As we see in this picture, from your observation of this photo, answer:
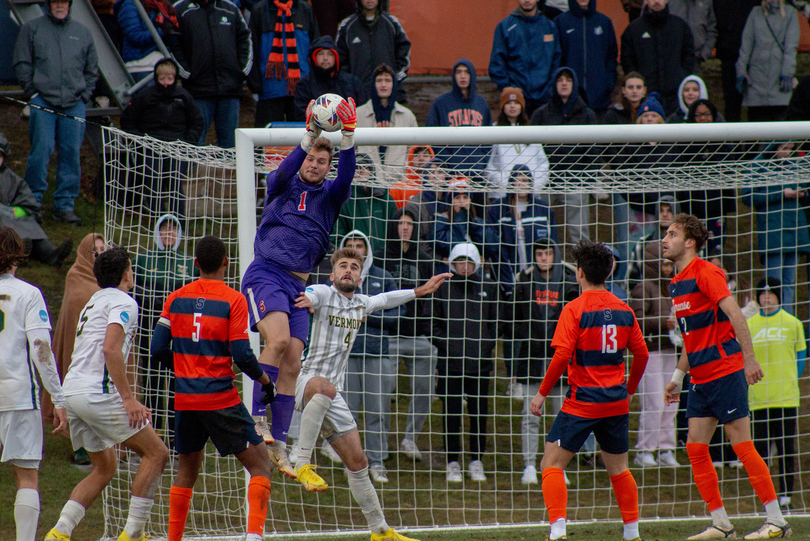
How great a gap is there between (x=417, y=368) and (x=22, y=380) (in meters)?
3.89

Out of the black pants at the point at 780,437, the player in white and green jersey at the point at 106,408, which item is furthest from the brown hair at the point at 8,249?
the black pants at the point at 780,437

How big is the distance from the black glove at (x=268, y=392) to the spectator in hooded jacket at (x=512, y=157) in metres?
3.16

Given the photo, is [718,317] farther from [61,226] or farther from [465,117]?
[61,226]

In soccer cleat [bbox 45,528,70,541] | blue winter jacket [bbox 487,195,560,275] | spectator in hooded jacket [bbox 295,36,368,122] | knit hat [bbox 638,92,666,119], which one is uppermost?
spectator in hooded jacket [bbox 295,36,368,122]

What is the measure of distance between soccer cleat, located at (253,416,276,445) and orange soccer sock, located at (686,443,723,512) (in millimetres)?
→ 3041

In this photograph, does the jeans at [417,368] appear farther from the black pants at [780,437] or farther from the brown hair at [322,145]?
the black pants at [780,437]

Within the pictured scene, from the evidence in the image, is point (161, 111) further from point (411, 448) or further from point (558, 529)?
point (558, 529)

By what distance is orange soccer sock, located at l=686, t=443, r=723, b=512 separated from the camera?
6.18 m

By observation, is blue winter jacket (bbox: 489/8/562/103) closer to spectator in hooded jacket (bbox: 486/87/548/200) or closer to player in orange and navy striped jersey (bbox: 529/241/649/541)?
spectator in hooded jacket (bbox: 486/87/548/200)

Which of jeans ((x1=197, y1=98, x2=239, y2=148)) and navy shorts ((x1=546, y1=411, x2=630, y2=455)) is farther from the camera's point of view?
jeans ((x1=197, y1=98, x2=239, y2=148))

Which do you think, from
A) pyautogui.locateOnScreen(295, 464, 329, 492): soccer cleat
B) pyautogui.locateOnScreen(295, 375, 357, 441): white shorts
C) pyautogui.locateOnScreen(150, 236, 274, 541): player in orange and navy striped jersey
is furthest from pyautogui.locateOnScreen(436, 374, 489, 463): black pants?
pyautogui.locateOnScreen(150, 236, 274, 541): player in orange and navy striped jersey

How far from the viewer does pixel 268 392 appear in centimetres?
555

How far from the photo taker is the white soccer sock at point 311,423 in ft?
19.4

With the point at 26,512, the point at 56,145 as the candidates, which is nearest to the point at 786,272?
the point at 26,512
